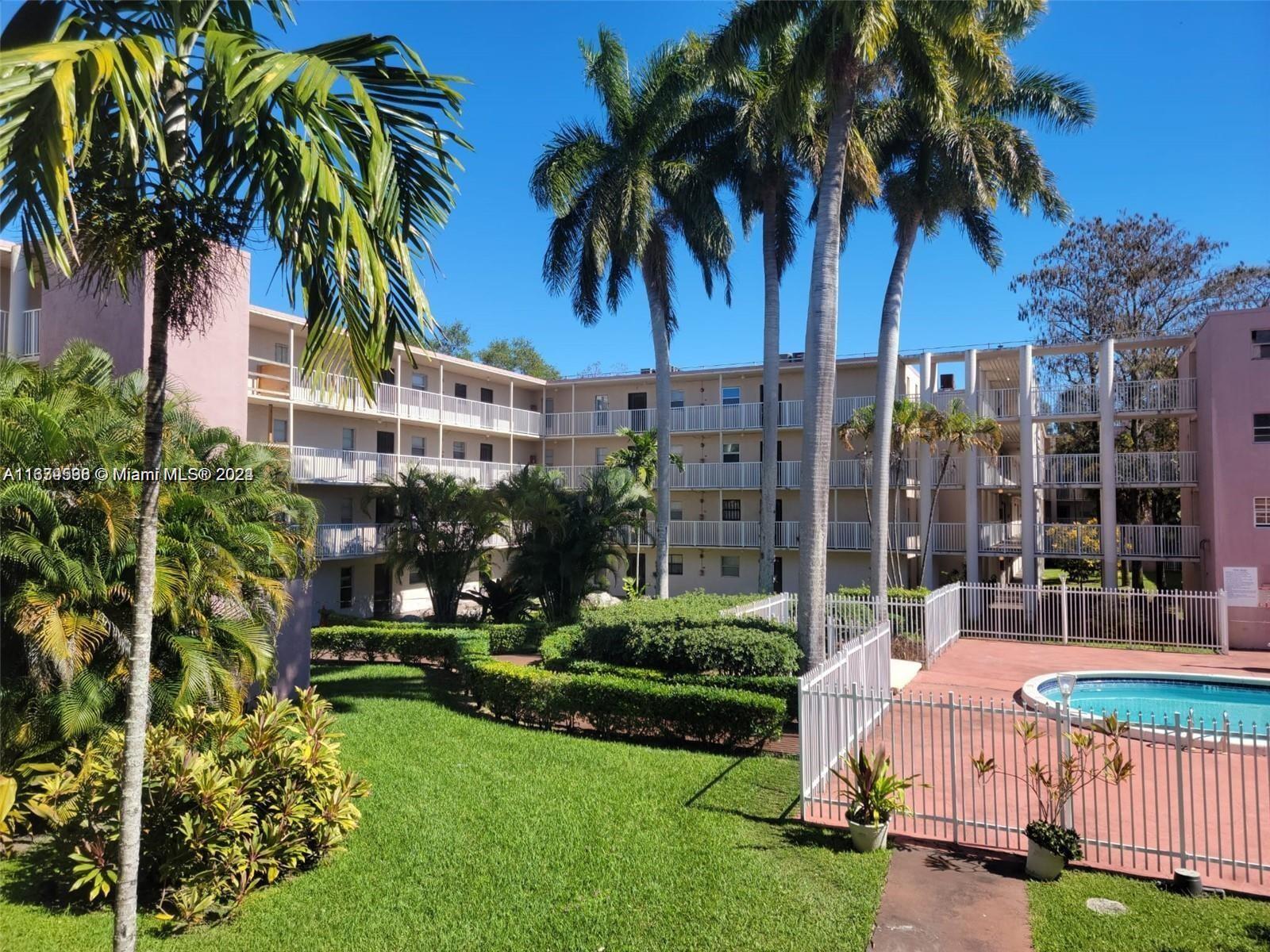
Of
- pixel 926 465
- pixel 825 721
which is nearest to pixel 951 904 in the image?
pixel 825 721

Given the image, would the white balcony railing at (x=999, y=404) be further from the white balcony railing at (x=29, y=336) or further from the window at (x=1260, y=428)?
the white balcony railing at (x=29, y=336)

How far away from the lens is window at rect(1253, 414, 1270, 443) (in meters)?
20.0

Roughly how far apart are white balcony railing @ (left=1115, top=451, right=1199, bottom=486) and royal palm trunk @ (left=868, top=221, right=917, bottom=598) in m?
8.83

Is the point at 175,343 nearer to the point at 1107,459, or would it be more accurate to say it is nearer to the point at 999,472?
the point at 1107,459

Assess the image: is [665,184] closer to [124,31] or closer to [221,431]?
[221,431]

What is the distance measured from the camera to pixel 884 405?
64.0 feet

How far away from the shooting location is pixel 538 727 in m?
12.6

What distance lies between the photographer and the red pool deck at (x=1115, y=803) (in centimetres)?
680

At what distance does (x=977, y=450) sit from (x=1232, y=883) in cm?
1922

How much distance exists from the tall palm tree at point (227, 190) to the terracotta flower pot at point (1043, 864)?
6.76 meters

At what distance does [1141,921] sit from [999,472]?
2286 centimetres

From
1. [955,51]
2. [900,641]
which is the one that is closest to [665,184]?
[955,51]

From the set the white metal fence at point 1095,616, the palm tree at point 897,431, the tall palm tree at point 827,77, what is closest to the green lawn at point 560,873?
the tall palm tree at point 827,77

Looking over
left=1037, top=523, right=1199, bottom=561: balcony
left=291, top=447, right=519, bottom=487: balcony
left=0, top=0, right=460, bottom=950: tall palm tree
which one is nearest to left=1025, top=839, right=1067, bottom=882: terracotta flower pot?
left=0, top=0, right=460, bottom=950: tall palm tree
